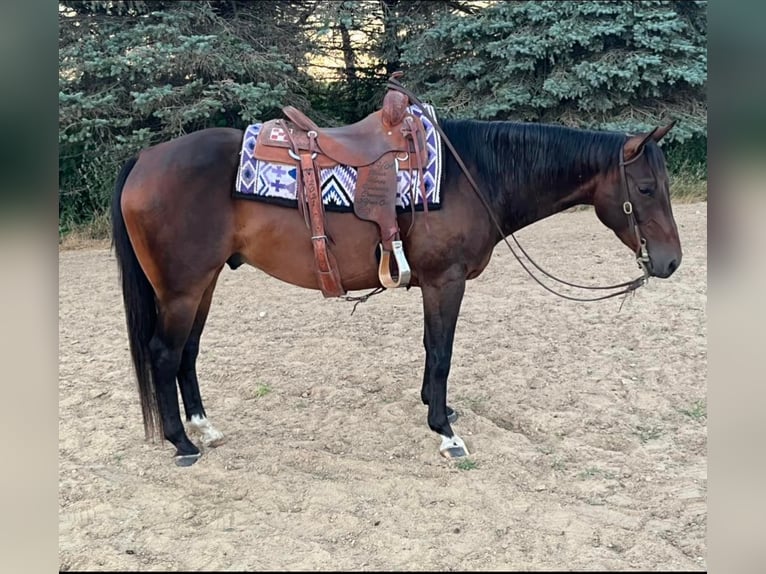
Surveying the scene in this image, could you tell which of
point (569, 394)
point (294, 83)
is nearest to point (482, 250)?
point (569, 394)

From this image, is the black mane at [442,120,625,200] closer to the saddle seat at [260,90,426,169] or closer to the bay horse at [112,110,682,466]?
the bay horse at [112,110,682,466]

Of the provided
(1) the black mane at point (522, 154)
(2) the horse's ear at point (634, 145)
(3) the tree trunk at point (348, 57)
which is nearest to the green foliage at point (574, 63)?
(3) the tree trunk at point (348, 57)

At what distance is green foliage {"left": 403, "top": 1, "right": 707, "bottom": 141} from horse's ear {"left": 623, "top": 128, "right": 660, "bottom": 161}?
6.37 meters

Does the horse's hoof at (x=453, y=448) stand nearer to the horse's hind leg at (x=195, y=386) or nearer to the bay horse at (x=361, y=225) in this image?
the bay horse at (x=361, y=225)

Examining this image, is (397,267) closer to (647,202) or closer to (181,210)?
(181,210)

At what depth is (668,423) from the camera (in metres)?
3.32

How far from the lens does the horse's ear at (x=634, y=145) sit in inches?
110

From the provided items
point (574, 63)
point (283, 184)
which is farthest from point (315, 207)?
point (574, 63)

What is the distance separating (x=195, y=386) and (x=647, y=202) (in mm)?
2625

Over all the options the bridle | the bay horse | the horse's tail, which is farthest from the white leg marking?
the bridle

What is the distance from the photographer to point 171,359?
117 inches

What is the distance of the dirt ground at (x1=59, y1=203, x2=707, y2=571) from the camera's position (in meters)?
2.34
